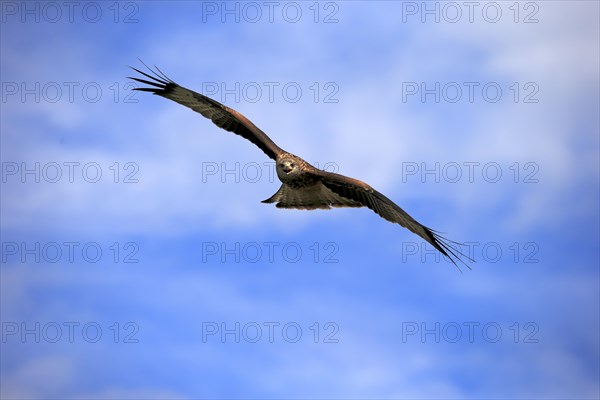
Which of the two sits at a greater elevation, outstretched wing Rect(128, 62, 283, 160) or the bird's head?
outstretched wing Rect(128, 62, 283, 160)

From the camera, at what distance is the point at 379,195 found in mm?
14719

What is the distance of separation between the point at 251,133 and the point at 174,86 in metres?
1.73

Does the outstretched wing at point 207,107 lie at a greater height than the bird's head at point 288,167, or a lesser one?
greater

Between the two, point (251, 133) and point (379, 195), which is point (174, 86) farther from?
point (379, 195)

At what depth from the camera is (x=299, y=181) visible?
49.6ft

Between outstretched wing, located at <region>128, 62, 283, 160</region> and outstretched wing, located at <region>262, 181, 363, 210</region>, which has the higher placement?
outstretched wing, located at <region>128, 62, 283, 160</region>

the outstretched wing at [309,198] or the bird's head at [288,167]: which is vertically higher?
the bird's head at [288,167]

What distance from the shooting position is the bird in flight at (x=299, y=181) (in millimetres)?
14719

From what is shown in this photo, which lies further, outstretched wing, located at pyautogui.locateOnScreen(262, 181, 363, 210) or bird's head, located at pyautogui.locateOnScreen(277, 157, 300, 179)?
outstretched wing, located at pyautogui.locateOnScreen(262, 181, 363, 210)

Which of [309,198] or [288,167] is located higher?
[288,167]

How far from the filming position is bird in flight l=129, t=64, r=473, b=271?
14.7 m

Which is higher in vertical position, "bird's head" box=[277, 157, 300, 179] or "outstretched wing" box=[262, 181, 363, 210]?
"bird's head" box=[277, 157, 300, 179]

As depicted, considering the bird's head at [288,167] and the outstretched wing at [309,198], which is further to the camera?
the outstretched wing at [309,198]

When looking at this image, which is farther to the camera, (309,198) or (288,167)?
(309,198)
